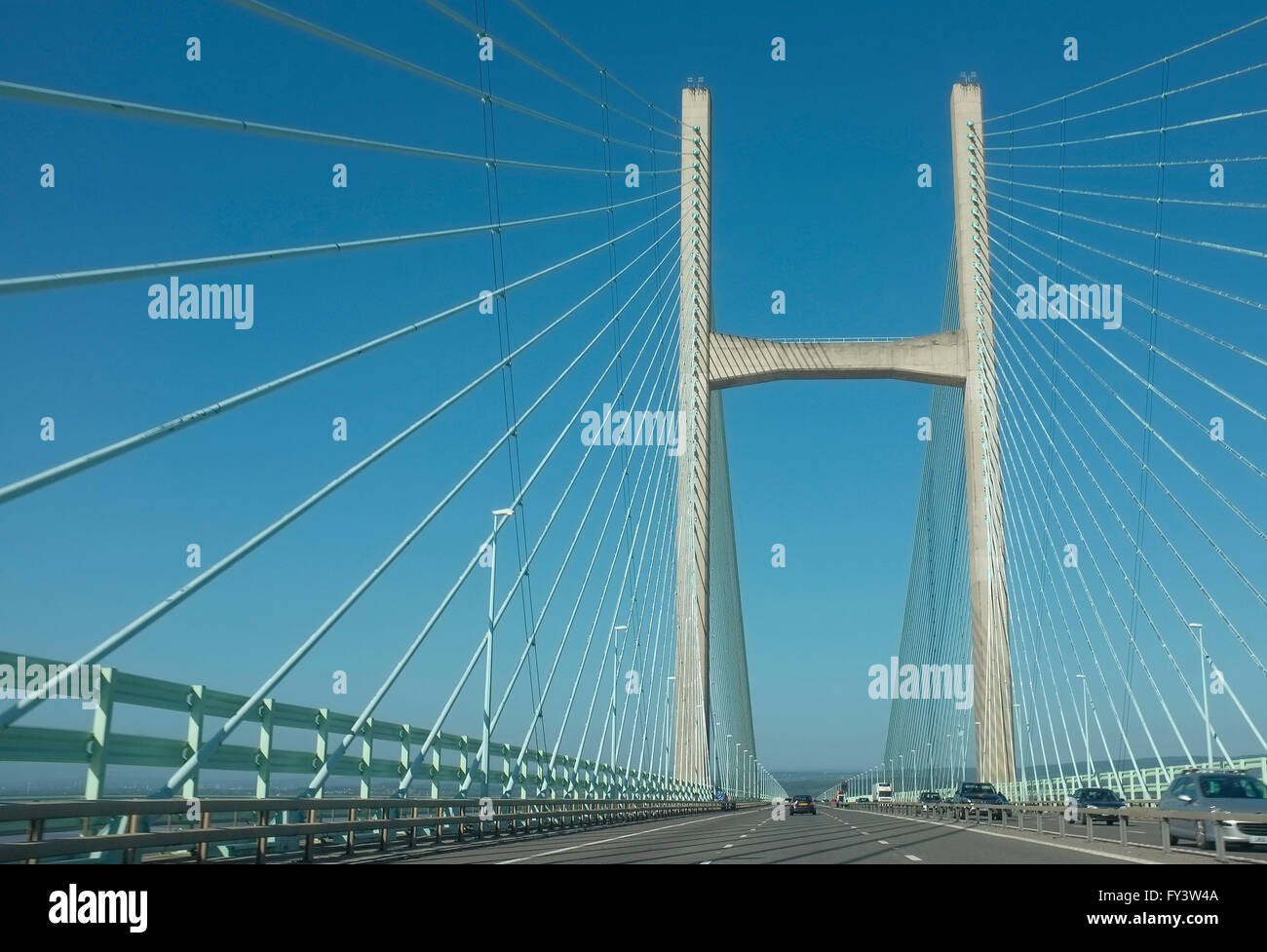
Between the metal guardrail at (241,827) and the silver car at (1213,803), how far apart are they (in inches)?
469

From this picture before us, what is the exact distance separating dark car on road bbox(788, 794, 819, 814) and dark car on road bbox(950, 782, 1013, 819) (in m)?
6.68

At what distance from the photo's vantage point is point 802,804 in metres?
58.8

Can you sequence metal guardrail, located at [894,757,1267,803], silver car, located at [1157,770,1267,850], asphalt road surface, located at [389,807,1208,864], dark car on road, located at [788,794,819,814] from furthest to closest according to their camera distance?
dark car on road, located at [788,794,819,814], metal guardrail, located at [894,757,1267,803], silver car, located at [1157,770,1267,850], asphalt road surface, located at [389,807,1208,864]

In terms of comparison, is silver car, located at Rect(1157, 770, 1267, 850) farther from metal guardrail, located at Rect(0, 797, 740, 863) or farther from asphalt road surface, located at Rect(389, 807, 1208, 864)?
metal guardrail, located at Rect(0, 797, 740, 863)

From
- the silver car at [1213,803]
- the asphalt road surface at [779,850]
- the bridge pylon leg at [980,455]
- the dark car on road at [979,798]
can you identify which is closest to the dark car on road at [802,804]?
the dark car on road at [979,798]

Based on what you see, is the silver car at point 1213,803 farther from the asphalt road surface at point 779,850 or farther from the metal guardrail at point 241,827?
the metal guardrail at point 241,827

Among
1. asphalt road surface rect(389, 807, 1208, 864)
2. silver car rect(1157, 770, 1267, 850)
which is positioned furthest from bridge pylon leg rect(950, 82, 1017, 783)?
silver car rect(1157, 770, 1267, 850)

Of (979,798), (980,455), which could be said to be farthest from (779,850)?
(979,798)

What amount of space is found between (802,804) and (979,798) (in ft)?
35.9

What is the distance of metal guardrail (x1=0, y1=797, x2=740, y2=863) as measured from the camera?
11359mm

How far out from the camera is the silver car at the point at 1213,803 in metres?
21.0

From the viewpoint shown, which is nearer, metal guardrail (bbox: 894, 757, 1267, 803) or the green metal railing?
the green metal railing
